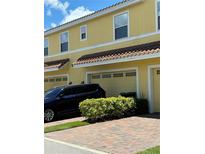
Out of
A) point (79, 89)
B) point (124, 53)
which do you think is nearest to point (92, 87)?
point (79, 89)

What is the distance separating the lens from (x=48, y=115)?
505 inches

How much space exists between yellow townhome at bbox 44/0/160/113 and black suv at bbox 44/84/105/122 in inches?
62.0

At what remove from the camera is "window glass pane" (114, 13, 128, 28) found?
15.2 m

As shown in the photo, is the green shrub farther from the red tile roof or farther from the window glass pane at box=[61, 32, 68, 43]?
the window glass pane at box=[61, 32, 68, 43]

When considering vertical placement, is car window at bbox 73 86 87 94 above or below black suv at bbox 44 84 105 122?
above

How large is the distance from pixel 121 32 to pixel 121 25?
1.30 ft

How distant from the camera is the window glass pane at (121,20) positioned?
15188 mm

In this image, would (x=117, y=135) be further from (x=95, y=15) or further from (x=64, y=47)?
(x=64, y=47)

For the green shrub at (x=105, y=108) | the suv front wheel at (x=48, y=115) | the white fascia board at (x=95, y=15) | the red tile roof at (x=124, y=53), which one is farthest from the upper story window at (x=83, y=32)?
the green shrub at (x=105, y=108)

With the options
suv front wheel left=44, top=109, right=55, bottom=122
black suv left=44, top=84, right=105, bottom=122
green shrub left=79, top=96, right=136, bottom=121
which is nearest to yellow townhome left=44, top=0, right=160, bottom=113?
black suv left=44, top=84, right=105, bottom=122

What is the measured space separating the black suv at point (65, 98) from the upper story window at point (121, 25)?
326cm
